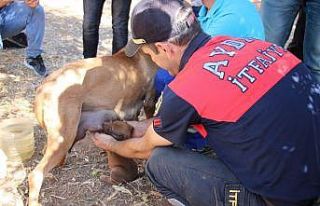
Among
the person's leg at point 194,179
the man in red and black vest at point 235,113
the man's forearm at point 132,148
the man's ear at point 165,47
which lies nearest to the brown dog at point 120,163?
the man's forearm at point 132,148

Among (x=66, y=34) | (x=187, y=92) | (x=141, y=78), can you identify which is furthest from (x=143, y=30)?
(x=66, y=34)

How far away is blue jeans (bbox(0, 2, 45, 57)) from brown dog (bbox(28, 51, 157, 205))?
6.15ft

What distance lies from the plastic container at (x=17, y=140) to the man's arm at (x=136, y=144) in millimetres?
731

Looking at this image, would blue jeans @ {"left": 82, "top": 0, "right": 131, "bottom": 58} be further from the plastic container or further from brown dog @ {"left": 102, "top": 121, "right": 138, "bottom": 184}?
brown dog @ {"left": 102, "top": 121, "right": 138, "bottom": 184}

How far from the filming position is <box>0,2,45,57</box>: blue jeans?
5531 millimetres

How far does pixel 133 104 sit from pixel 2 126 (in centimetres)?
113

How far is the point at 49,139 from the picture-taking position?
3.56 m

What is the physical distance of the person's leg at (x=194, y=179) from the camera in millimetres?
2682

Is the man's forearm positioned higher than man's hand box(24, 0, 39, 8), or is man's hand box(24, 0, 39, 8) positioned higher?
the man's forearm

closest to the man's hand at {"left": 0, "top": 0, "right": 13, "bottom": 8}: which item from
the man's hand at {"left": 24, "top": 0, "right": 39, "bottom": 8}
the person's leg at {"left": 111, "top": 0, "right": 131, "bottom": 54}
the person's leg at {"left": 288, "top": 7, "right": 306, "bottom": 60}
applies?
the man's hand at {"left": 24, "top": 0, "right": 39, "bottom": 8}

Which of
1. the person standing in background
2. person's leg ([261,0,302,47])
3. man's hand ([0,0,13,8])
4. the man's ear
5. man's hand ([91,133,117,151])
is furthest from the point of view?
the person standing in background

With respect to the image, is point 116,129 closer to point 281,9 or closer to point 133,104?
→ point 133,104

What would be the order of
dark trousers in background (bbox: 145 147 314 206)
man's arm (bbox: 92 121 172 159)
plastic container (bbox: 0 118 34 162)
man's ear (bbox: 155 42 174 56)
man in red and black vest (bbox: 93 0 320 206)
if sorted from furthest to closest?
plastic container (bbox: 0 118 34 162)
man's arm (bbox: 92 121 172 159)
man's ear (bbox: 155 42 174 56)
dark trousers in background (bbox: 145 147 314 206)
man in red and black vest (bbox: 93 0 320 206)

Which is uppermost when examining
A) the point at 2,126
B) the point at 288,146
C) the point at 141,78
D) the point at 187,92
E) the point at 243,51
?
the point at 243,51
